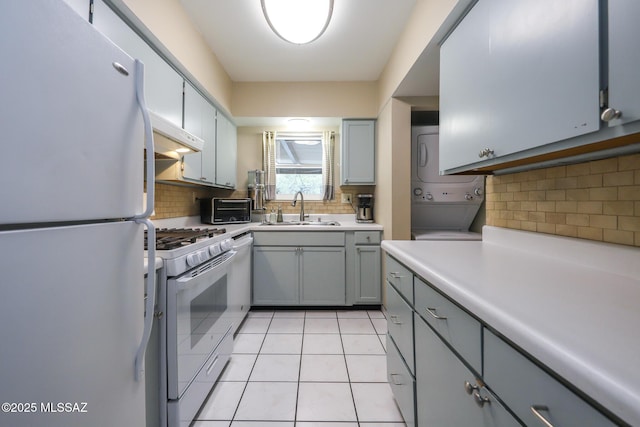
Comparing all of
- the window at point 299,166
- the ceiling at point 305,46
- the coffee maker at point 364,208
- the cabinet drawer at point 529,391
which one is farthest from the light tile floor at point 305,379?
the ceiling at point 305,46

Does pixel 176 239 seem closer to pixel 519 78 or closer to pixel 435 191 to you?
pixel 519 78

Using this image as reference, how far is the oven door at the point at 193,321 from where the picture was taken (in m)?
1.21

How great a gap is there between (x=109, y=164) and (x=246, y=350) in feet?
6.03

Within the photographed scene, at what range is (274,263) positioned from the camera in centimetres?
280

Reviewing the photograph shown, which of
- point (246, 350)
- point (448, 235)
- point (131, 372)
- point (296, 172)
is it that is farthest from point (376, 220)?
point (131, 372)

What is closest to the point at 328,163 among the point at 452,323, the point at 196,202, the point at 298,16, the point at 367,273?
the point at 367,273

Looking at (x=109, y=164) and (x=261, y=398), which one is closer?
(x=109, y=164)

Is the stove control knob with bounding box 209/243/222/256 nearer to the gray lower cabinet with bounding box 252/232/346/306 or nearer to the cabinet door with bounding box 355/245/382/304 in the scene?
the gray lower cabinet with bounding box 252/232/346/306

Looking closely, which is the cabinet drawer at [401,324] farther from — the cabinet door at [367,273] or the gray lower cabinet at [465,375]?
the cabinet door at [367,273]

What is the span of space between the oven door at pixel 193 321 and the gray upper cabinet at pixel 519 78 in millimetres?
1513

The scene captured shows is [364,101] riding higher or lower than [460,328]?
higher

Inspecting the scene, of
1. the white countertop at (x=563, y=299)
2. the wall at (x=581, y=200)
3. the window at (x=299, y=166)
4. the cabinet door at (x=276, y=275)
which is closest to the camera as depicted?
the white countertop at (x=563, y=299)

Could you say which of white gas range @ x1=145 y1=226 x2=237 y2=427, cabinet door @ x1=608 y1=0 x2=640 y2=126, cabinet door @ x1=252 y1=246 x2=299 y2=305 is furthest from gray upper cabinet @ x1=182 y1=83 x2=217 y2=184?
cabinet door @ x1=608 y1=0 x2=640 y2=126

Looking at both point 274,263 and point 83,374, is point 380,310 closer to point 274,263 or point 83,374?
point 274,263
